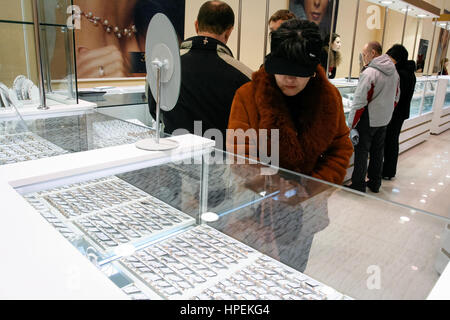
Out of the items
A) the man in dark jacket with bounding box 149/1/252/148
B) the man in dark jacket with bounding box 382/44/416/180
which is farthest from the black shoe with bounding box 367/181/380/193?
the man in dark jacket with bounding box 149/1/252/148

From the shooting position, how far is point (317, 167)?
1.35 metres

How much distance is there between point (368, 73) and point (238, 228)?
2648 millimetres

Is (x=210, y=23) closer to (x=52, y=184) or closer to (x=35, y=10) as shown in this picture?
(x=35, y=10)

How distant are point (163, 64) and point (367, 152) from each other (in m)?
2.69

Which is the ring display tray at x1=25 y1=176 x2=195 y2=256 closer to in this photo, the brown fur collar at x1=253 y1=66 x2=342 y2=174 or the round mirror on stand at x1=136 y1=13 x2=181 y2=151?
the round mirror on stand at x1=136 y1=13 x2=181 y2=151

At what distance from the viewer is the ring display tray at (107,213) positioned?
2.47ft

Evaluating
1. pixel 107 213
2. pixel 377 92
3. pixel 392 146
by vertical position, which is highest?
pixel 377 92

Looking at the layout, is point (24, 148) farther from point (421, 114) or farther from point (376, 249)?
point (421, 114)

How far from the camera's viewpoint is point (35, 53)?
2.05m

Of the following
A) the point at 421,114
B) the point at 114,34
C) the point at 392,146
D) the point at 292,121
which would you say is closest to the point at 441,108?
the point at 421,114

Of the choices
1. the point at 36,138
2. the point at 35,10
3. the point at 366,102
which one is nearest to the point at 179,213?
the point at 36,138

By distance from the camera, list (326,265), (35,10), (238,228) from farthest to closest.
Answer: (35,10) < (238,228) < (326,265)

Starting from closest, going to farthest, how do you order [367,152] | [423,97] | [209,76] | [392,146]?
[209,76], [367,152], [392,146], [423,97]

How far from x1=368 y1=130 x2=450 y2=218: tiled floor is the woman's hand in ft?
10.0
